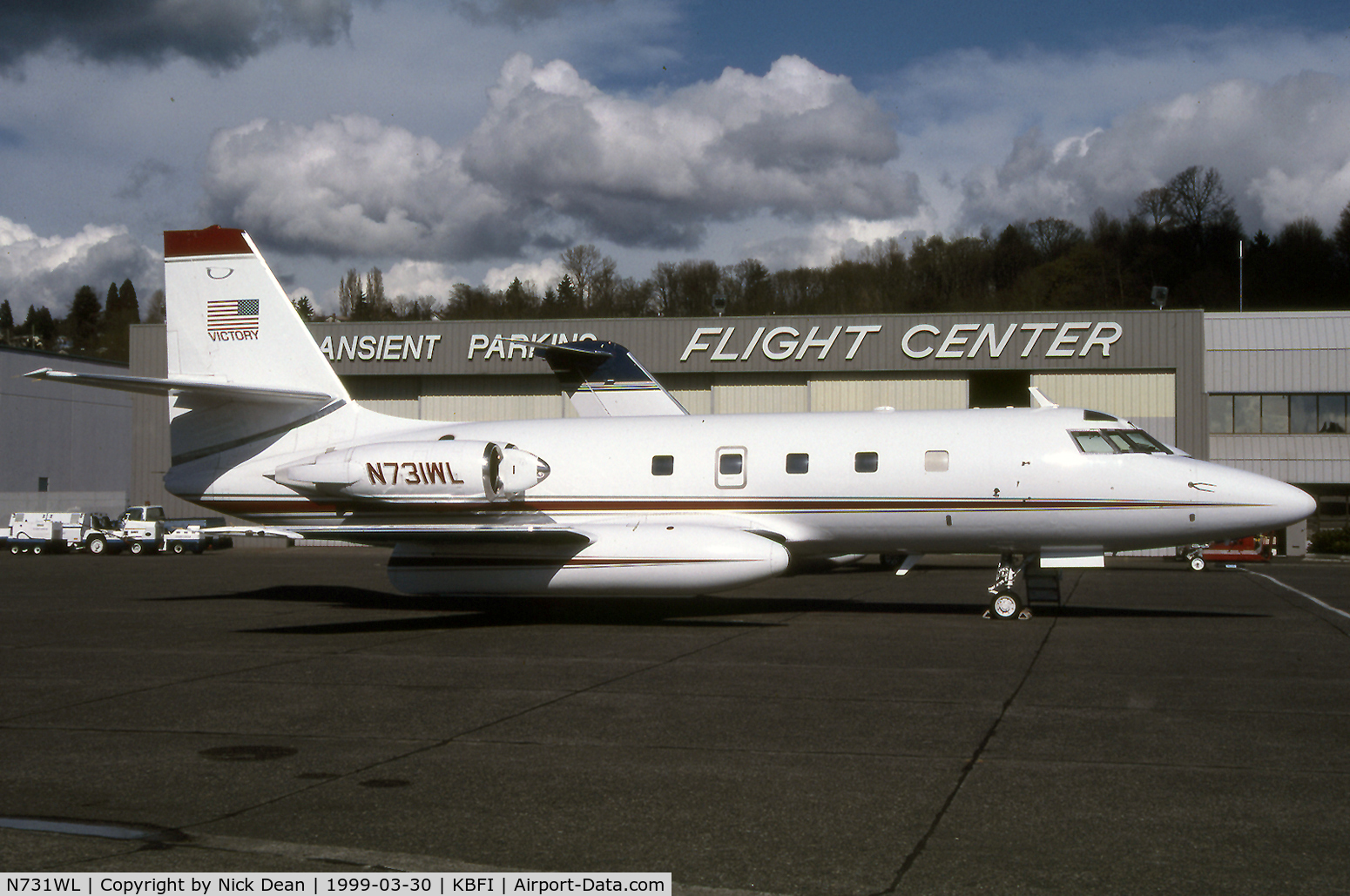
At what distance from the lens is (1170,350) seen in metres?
41.9

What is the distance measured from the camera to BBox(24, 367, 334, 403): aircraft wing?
16.3 metres

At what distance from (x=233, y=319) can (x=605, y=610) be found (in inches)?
315

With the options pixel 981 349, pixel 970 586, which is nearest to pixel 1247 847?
pixel 970 586

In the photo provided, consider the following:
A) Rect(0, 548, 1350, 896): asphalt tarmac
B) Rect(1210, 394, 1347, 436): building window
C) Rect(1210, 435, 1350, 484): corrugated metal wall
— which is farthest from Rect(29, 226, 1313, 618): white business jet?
Rect(1210, 435, 1350, 484): corrugated metal wall

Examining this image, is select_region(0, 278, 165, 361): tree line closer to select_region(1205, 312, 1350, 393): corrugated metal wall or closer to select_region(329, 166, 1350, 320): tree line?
select_region(329, 166, 1350, 320): tree line

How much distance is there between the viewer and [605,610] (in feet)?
62.8

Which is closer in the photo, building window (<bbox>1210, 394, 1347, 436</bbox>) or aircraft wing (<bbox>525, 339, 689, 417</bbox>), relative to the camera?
aircraft wing (<bbox>525, 339, 689, 417</bbox>)

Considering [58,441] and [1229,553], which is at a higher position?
[58,441]

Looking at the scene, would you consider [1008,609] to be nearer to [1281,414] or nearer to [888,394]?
[888,394]

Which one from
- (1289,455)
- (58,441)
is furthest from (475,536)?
(58,441)

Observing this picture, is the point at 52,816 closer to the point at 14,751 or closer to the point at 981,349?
the point at 14,751

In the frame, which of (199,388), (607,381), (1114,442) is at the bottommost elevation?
(1114,442)

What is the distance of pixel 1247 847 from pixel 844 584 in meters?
19.9

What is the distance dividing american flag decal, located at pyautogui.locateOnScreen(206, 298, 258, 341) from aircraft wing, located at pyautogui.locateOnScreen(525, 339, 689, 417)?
830 centimetres
